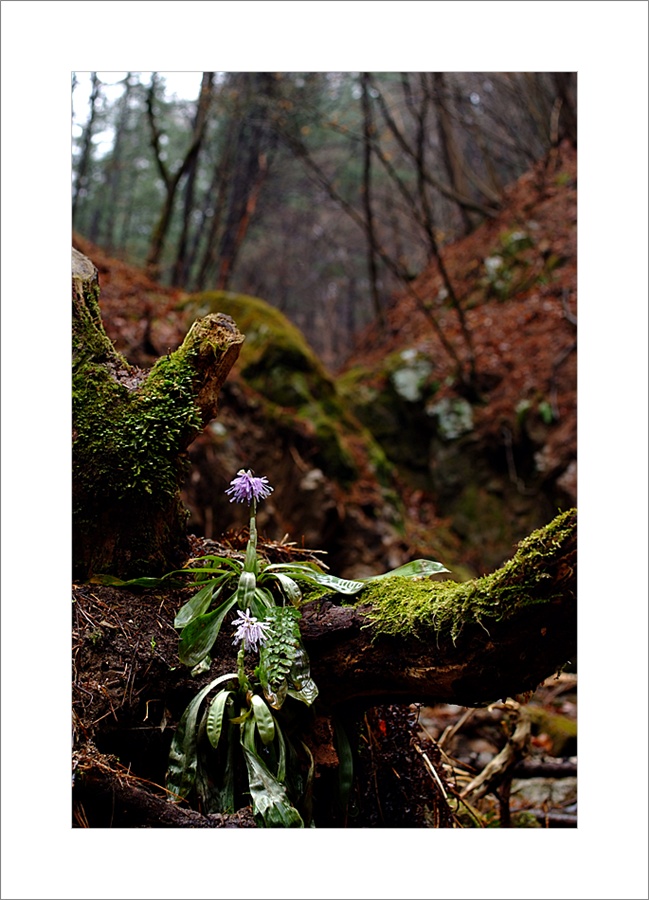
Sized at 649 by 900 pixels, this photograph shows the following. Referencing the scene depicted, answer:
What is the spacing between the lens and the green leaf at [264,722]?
136 cm

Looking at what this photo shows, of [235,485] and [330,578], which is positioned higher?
[235,485]

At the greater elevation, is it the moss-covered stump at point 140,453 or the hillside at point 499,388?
the hillside at point 499,388

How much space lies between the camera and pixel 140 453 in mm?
1622

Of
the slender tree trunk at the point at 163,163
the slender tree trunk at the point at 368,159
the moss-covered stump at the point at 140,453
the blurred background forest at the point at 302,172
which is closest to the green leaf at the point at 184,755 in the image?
the moss-covered stump at the point at 140,453

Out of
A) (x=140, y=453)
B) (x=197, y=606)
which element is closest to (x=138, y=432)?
(x=140, y=453)

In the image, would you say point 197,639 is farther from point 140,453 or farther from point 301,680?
point 140,453

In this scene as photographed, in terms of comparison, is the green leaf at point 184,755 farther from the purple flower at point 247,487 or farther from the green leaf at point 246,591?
the purple flower at point 247,487

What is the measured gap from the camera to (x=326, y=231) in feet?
32.7

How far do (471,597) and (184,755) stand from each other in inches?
26.0

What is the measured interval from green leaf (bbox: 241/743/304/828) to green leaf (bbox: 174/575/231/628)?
28 centimetres

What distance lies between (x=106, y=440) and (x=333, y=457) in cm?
319

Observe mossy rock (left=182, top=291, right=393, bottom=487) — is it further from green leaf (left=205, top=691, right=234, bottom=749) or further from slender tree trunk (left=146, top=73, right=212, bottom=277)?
green leaf (left=205, top=691, right=234, bottom=749)
